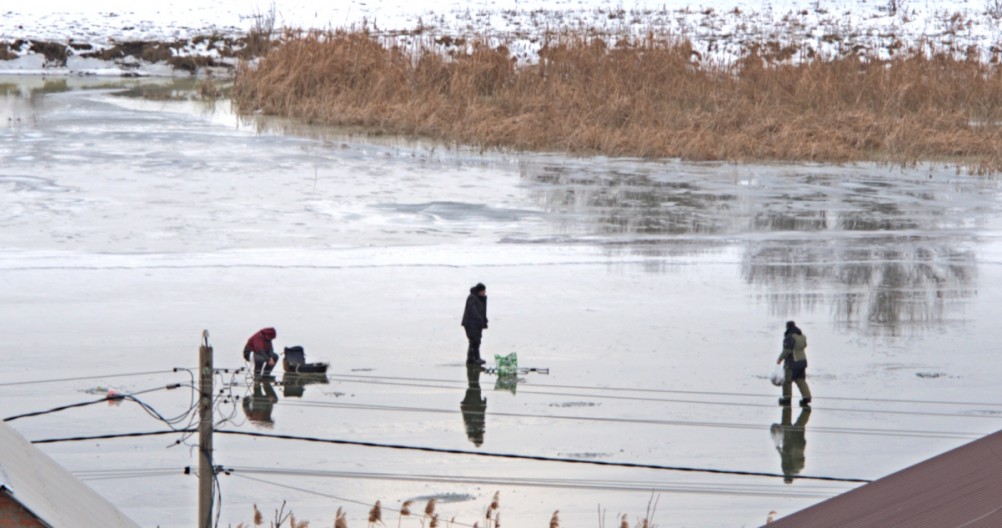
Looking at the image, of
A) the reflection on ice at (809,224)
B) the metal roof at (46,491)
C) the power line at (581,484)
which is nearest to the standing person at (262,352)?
the power line at (581,484)

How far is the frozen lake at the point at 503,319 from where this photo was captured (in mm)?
10281

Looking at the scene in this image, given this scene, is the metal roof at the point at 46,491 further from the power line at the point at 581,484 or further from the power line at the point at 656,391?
the power line at the point at 656,391

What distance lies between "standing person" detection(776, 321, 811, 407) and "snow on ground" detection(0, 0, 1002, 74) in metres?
32.6

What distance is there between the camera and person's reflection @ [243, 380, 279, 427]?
11.4 m

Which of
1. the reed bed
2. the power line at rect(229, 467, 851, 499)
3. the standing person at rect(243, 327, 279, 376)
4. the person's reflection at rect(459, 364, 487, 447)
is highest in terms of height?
the reed bed

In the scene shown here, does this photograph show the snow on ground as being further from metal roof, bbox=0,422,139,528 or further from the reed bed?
metal roof, bbox=0,422,139,528

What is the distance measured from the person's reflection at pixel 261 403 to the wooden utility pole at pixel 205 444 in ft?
10.6

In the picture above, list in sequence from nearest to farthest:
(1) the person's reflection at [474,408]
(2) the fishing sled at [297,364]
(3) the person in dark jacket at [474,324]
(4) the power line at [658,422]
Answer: (1) the person's reflection at [474,408] < (4) the power line at [658,422] < (2) the fishing sled at [297,364] < (3) the person in dark jacket at [474,324]

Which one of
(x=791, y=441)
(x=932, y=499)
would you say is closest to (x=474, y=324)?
(x=791, y=441)

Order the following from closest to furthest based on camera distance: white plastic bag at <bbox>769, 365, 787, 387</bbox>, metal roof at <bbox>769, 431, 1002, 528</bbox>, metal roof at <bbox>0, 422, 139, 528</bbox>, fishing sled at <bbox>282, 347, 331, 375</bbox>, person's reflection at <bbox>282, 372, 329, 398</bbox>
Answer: metal roof at <bbox>0, 422, 139, 528</bbox> → metal roof at <bbox>769, 431, 1002, 528</bbox> → white plastic bag at <bbox>769, 365, 787, 387</bbox> → person's reflection at <bbox>282, 372, 329, 398</bbox> → fishing sled at <bbox>282, 347, 331, 375</bbox>

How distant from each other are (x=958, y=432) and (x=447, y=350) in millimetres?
4969

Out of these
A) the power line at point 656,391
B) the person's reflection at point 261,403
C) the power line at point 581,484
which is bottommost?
the power line at point 581,484

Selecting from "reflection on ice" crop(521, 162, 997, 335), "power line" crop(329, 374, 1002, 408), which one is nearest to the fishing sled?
Result: "power line" crop(329, 374, 1002, 408)

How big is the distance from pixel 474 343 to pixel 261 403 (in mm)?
2212
